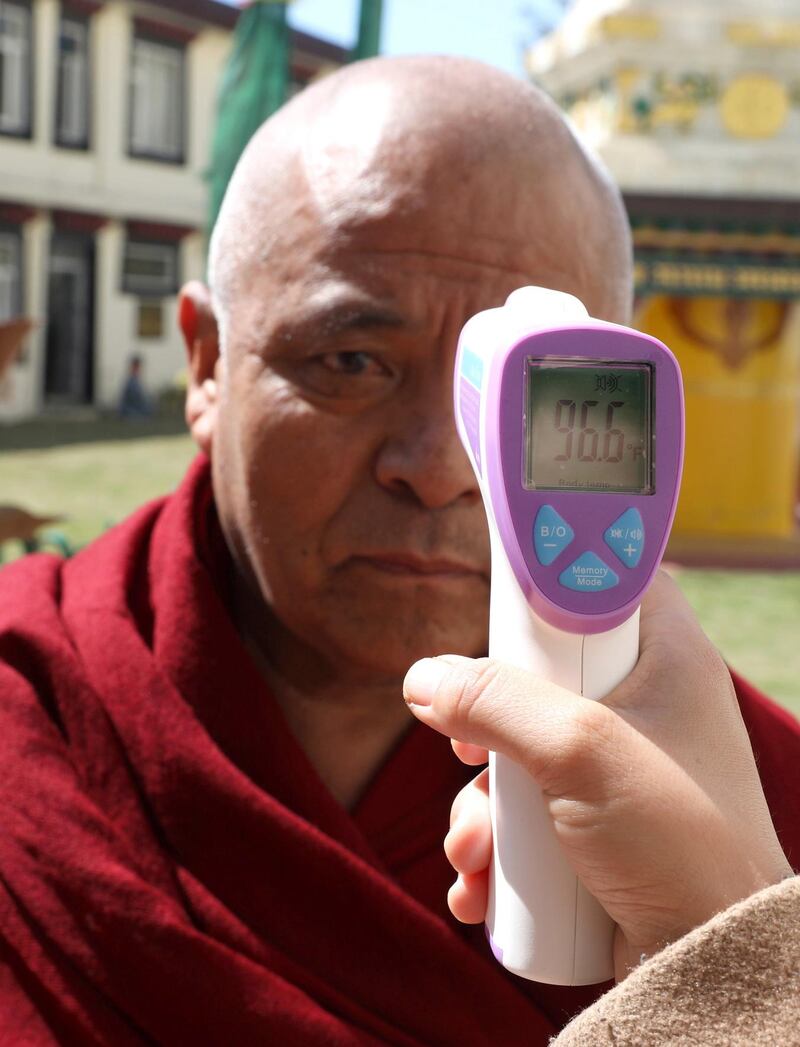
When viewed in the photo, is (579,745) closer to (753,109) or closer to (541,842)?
(541,842)

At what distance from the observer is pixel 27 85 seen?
1739 centimetres

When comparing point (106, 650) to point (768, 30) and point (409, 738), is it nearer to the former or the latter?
point (409, 738)

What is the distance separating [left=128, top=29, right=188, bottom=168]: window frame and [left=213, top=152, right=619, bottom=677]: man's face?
18.1m

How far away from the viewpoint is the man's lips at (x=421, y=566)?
1553mm

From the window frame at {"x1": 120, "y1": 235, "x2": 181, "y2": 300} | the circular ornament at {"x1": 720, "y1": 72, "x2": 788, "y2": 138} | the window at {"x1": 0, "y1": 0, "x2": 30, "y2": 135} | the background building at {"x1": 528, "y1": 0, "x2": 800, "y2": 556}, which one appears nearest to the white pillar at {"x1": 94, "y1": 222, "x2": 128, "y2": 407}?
the window frame at {"x1": 120, "y1": 235, "x2": 181, "y2": 300}

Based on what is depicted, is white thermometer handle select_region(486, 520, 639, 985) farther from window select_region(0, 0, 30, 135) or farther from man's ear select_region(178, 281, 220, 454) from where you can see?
window select_region(0, 0, 30, 135)

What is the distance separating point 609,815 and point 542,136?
3.60 feet

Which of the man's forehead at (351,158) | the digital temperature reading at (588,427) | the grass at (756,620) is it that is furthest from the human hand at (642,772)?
the grass at (756,620)

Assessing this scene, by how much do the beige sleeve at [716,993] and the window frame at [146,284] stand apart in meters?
18.3

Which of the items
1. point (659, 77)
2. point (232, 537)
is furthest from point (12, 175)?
point (232, 537)

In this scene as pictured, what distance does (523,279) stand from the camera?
5.43ft

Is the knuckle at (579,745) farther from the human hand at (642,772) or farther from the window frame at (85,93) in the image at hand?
the window frame at (85,93)

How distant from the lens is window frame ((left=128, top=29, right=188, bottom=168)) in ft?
60.7

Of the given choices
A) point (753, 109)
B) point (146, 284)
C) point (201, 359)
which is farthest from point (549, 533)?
point (146, 284)
